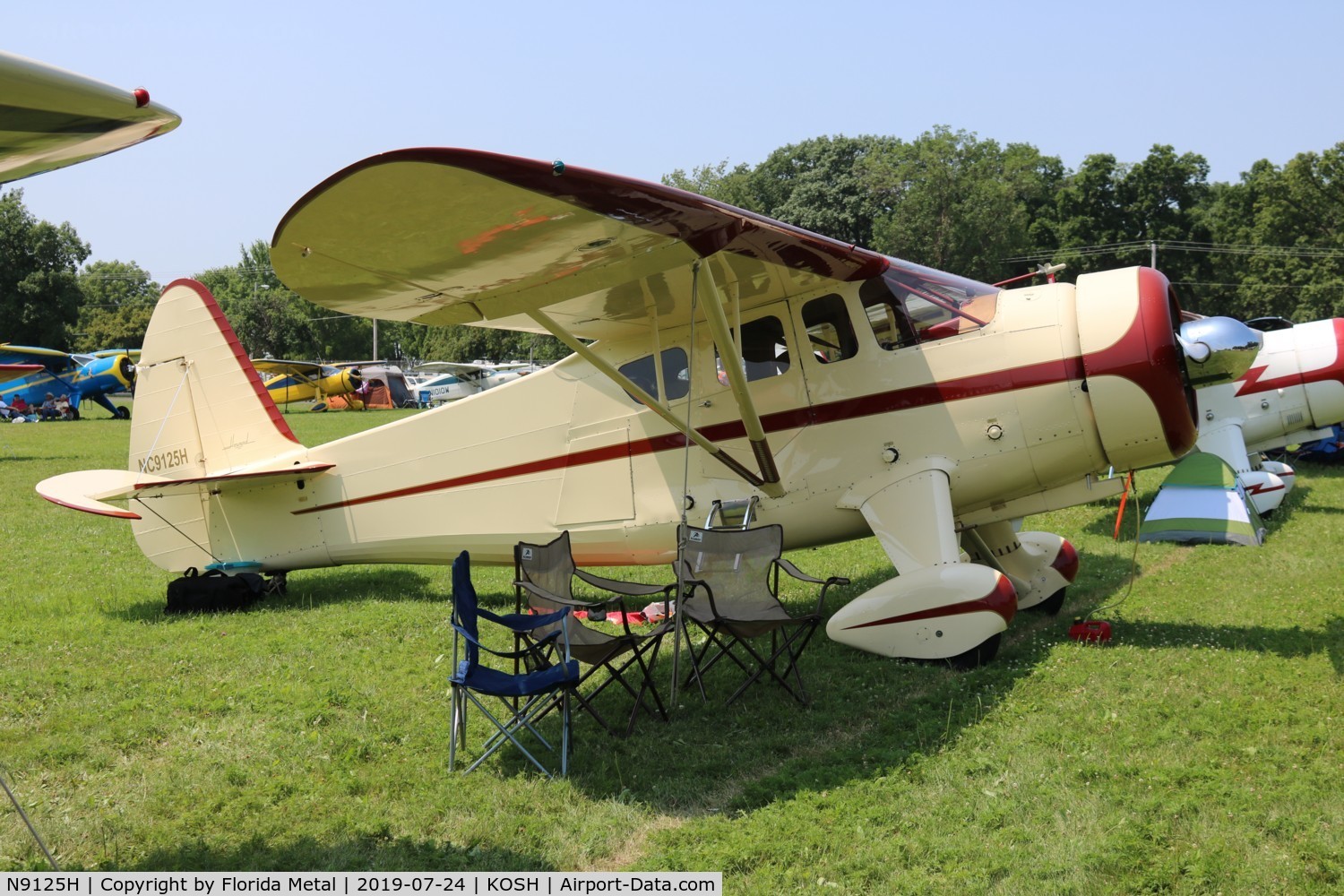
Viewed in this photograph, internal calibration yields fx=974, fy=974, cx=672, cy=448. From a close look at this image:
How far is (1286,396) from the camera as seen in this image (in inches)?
511

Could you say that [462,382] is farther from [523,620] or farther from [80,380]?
[523,620]

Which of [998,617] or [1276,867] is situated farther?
[998,617]

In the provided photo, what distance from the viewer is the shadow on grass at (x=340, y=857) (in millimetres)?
3934

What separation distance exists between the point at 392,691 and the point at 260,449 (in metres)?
3.60

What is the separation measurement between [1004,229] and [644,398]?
6099 cm

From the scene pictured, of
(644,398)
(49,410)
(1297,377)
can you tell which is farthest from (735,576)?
(49,410)

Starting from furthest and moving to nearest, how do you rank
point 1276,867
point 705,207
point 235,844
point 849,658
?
1. point 849,658
2. point 705,207
3. point 235,844
4. point 1276,867

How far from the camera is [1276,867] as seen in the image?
3.59 m

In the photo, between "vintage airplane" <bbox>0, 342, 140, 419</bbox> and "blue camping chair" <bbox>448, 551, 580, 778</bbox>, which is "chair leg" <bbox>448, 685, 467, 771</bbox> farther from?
"vintage airplane" <bbox>0, 342, 140, 419</bbox>

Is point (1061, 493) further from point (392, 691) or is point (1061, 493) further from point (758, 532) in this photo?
point (392, 691)

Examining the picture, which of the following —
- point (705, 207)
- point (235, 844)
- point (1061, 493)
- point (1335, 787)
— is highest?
point (705, 207)

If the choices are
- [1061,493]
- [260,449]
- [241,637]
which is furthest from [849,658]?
[260,449]

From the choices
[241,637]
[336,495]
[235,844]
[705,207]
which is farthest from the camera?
[336,495]

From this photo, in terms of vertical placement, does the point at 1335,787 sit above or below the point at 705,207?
below
